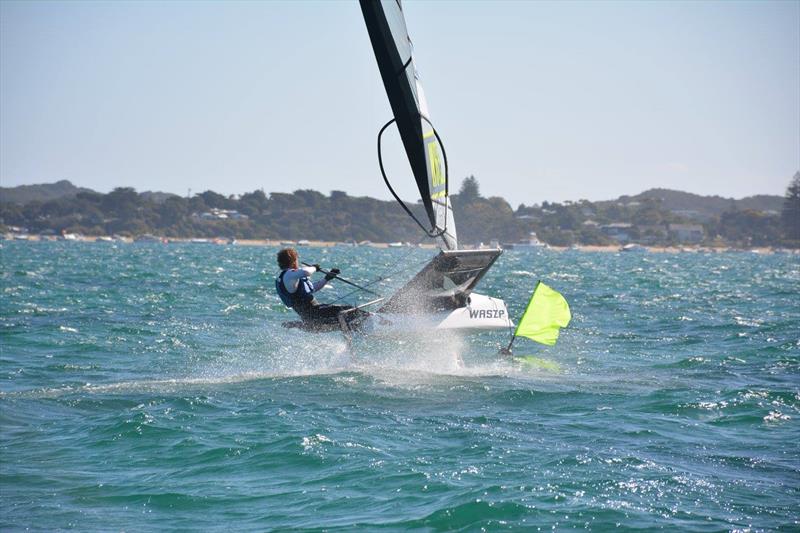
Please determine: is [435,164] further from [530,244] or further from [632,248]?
[632,248]

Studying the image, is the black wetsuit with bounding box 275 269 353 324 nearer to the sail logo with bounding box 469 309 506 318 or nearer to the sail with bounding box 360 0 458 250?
the sail logo with bounding box 469 309 506 318

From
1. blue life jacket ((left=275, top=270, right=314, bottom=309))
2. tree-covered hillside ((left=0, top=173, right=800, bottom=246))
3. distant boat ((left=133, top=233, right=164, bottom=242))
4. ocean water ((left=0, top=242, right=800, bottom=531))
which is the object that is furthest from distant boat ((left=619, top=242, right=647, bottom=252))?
blue life jacket ((left=275, top=270, right=314, bottom=309))

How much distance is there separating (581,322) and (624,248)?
429 ft

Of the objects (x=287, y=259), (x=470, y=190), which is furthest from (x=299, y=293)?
(x=470, y=190)

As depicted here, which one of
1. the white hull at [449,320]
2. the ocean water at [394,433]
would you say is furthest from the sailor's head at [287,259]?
the ocean water at [394,433]

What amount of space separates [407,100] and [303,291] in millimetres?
2742

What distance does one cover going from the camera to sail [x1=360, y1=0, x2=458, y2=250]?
466 inches

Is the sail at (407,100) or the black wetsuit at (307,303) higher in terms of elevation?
the sail at (407,100)

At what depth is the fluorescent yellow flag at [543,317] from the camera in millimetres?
13952

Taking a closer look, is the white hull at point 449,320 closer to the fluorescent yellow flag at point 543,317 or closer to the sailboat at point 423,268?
the sailboat at point 423,268

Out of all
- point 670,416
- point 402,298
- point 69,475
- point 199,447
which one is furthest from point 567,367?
point 69,475

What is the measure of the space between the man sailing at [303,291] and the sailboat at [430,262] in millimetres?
221

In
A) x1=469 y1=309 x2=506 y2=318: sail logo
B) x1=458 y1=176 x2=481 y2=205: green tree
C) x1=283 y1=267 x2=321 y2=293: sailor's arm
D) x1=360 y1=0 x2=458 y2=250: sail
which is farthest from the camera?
x1=458 y1=176 x2=481 y2=205: green tree

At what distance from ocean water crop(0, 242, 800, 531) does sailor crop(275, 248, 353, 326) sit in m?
0.72
